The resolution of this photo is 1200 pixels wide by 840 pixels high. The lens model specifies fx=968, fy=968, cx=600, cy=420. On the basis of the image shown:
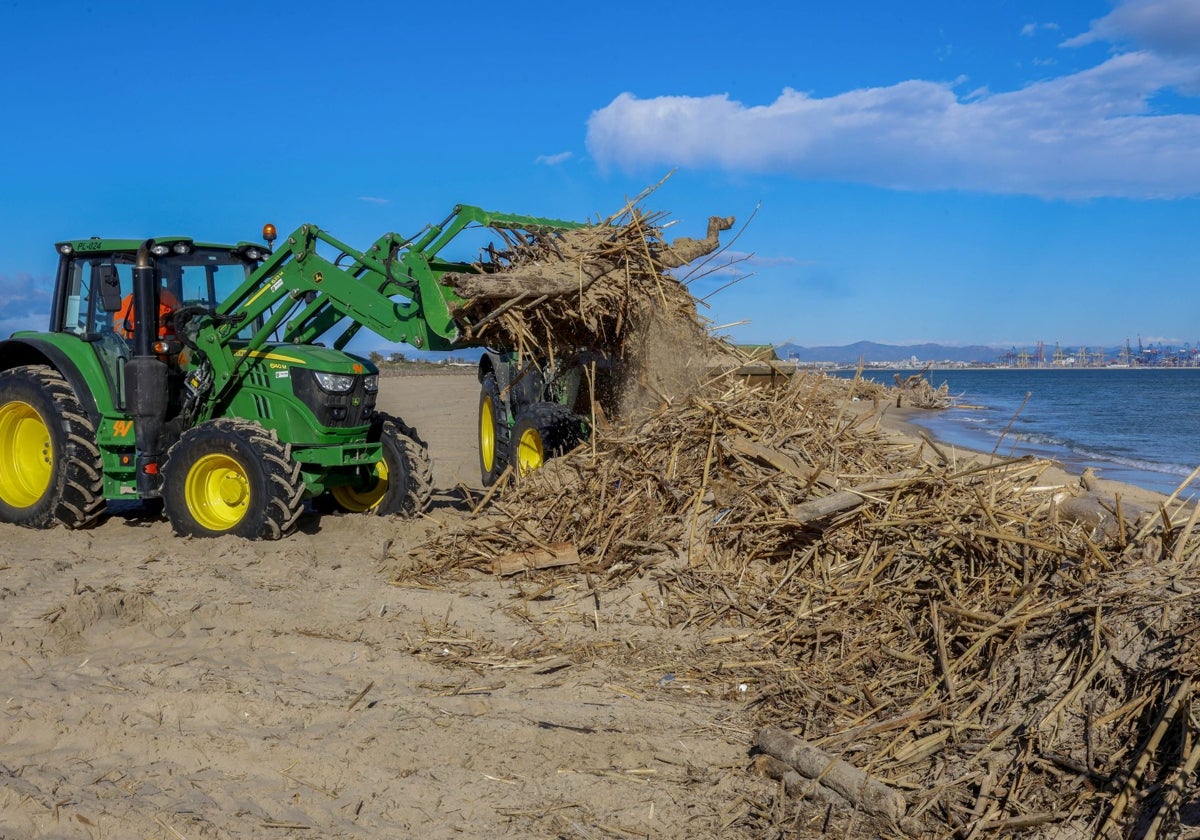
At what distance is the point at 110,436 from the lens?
323 inches

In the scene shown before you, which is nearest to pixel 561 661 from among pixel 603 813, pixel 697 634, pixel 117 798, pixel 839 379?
pixel 697 634

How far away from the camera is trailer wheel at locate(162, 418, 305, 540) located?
7.48m

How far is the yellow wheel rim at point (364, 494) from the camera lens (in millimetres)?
8977

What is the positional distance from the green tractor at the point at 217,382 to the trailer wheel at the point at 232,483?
0.04 feet

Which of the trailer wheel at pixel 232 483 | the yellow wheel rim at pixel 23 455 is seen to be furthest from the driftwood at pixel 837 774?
the yellow wheel rim at pixel 23 455

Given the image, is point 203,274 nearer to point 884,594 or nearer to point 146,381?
point 146,381

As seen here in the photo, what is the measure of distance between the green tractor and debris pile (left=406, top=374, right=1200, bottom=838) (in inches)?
55.3

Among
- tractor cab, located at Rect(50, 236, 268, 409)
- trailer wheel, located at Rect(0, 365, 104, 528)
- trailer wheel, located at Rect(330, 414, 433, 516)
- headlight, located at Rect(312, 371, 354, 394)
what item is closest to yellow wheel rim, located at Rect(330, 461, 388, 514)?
trailer wheel, located at Rect(330, 414, 433, 516)

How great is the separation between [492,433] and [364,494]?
3277mm

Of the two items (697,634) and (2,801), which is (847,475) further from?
(2,801)

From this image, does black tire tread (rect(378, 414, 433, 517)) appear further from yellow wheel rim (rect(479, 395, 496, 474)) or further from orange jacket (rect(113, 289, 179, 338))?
yellow wheel rim (rect(479, 395, 496, 474))

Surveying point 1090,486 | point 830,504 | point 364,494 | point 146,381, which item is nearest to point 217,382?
point 146,381

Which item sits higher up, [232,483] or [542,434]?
[542,434]

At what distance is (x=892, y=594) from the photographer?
5531 millimetres
